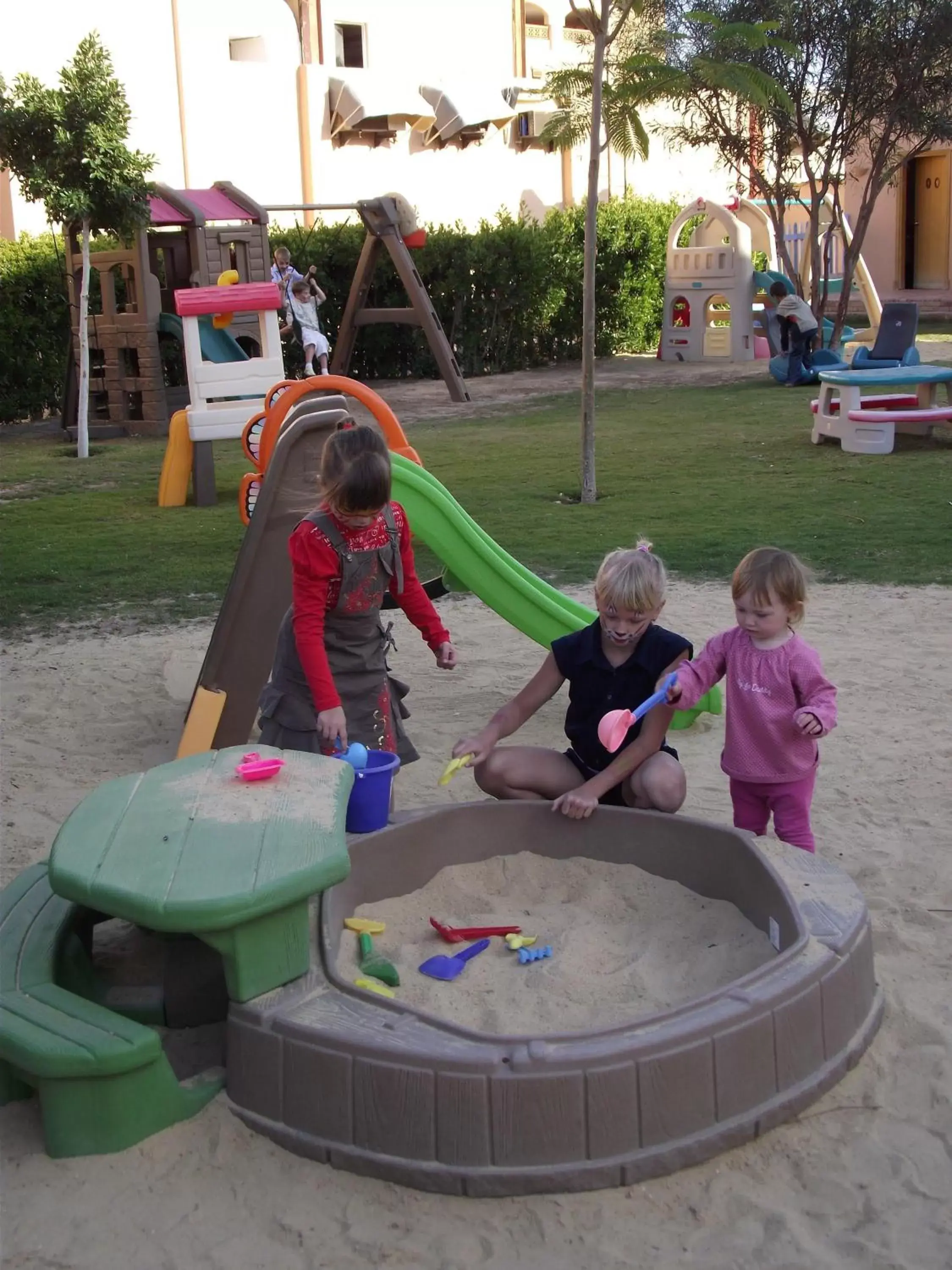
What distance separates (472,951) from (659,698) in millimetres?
678

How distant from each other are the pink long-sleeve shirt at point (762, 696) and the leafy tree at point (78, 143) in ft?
29.0

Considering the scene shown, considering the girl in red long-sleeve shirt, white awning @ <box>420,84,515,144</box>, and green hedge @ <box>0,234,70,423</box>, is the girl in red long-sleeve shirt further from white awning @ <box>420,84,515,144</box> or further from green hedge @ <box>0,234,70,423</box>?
white awning @ <box>420,84,515,144</box>

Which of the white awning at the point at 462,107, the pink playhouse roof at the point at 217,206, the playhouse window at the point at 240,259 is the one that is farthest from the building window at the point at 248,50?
the playhouse window at the point at 240,259

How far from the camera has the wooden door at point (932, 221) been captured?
22.3 metres

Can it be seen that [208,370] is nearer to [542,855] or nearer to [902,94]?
[542,855]

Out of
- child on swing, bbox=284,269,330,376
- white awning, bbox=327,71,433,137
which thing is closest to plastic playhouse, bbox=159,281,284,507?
child on swing, bbox=284,269,330,376

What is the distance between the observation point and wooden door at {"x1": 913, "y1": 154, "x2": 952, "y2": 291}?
22.3 meters

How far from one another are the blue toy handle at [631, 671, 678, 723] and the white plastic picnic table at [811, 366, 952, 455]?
7271 mm

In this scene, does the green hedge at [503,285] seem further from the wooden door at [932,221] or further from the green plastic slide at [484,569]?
the green plastic slide at [484,569]

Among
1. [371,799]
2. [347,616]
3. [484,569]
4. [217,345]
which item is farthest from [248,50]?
[371,799]

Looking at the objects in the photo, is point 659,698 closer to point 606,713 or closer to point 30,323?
point 606,713

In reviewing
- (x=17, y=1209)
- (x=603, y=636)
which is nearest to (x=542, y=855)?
(x=603, y=636)

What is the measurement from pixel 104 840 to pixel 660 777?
1.26 m

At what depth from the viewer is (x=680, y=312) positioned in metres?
17.3
